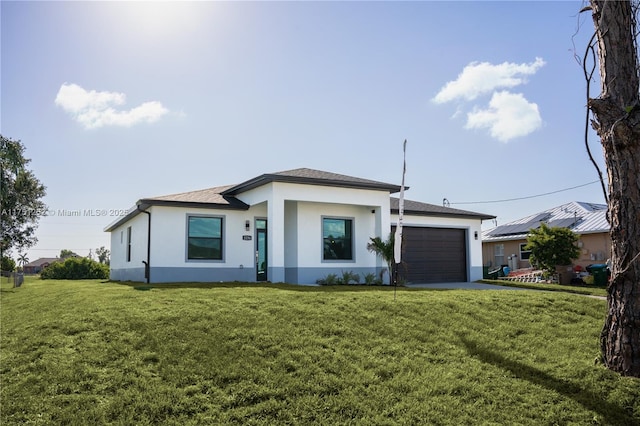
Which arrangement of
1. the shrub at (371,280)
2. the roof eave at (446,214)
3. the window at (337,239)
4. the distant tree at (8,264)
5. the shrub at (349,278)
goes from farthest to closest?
the distant tree at (8,264) < the roof eave at (446,214) < the window at (337,239) < the shrub at (371,280) < the shrub at (349,278)

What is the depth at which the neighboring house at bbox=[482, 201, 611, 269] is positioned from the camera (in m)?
24.0

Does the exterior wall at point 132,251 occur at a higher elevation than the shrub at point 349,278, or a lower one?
higher

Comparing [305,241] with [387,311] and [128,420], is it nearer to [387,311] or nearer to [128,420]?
[387,311]

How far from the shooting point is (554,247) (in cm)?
2016

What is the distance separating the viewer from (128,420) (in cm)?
468

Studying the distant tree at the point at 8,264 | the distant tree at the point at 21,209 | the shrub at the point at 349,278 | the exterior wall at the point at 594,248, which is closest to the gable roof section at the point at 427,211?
the shrub at the point at 349,278

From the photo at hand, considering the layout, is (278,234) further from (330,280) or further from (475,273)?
(475,273)

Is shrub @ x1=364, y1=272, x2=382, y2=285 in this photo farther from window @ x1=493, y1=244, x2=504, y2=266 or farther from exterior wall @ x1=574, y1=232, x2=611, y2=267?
window @ x1=493, y1=244, x2=504, y2=266

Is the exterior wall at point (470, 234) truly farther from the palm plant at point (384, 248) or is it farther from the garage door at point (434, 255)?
the palm plant at point (384, 248)

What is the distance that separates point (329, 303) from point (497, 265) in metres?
23.7

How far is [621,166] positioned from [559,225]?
22387mm

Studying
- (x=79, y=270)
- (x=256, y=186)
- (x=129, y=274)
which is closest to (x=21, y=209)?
(x=79, y=270)

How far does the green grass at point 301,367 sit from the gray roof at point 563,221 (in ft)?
60.6

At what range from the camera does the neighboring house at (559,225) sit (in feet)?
78.6
